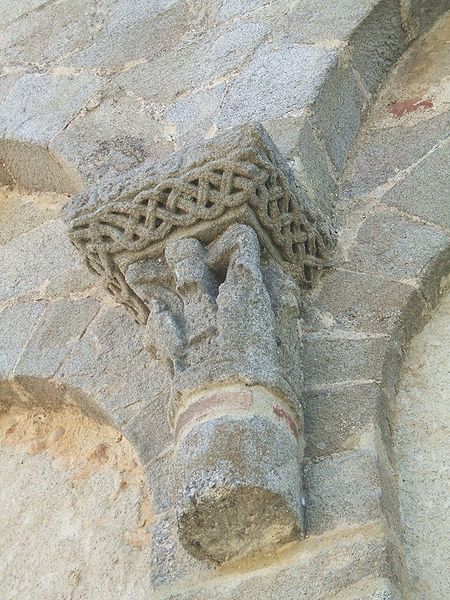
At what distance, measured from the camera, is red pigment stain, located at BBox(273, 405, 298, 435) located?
2.38 m

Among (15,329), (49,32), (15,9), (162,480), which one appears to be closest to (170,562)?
(162,480)

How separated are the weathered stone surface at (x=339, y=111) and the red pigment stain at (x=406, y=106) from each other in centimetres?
9

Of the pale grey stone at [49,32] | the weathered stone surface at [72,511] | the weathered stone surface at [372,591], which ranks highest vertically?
the pale grey stone at [49,32]

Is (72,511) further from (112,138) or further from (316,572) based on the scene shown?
(112,138)

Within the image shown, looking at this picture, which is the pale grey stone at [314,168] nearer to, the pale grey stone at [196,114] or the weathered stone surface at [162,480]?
the pale grey stone at [196,114]

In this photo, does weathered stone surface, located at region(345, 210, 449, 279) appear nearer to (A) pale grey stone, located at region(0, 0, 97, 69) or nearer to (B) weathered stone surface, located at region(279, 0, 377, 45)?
(B) weathered stone surface, located at region(279, 0, 377, 45)

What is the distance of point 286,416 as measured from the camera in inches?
94.7

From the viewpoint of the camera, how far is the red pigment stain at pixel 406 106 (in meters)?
3.39

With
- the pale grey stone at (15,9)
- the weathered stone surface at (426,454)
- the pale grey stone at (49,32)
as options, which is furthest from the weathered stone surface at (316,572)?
the pale grey stone at (15,9)

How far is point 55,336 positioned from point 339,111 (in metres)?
1.08

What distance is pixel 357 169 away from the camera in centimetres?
324

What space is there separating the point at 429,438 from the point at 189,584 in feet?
2.15

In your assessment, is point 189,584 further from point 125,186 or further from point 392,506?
point 125,186

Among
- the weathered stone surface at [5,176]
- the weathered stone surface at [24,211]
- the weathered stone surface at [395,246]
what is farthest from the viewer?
the weathered stone surface at [5,176]
